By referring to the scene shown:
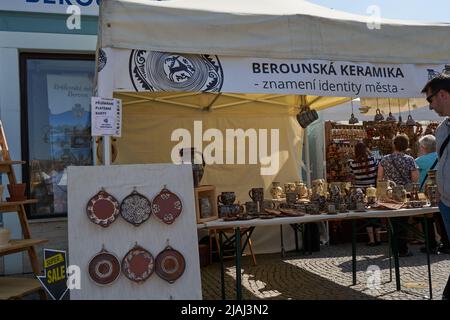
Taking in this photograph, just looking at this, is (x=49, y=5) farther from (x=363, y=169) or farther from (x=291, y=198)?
(x=363, y=169)

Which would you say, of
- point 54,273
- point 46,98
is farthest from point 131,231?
point 46,98

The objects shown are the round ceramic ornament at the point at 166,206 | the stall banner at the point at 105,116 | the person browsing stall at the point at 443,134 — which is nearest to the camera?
the round ceramic ornament at the point at 166,206

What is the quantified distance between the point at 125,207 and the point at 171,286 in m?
0.59

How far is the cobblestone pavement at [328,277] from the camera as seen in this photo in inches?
178

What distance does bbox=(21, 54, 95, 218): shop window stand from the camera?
215 inches

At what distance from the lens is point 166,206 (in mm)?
3150

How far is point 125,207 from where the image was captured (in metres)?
3.10

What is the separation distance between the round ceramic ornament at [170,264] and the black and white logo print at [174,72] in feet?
4.02

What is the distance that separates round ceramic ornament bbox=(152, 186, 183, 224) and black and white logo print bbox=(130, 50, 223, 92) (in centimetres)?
86

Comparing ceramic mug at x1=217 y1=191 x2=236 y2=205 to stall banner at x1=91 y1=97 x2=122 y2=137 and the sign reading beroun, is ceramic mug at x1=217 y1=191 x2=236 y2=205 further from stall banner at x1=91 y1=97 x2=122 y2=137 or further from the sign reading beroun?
the sign reading beroun

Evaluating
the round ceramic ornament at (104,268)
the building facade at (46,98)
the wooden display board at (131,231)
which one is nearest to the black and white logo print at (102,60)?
the wooden display board at (131,231)

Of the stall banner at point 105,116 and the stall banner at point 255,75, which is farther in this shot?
the stall banner at point 255,75

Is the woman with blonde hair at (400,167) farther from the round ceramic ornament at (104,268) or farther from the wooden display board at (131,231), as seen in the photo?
the round ceramic ornament at (104,268)

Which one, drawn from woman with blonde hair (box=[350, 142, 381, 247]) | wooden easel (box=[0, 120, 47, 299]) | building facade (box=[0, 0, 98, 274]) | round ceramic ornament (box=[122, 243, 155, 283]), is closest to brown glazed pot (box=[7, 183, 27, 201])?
wooden easel (box=[0, 120, 47, 299])
